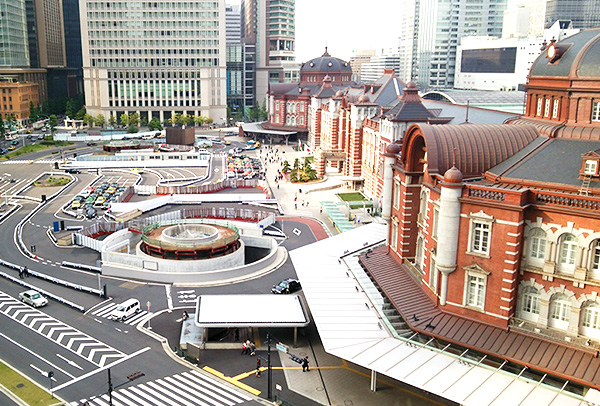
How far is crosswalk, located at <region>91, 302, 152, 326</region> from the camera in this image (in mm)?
52969

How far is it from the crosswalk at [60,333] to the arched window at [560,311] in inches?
1247

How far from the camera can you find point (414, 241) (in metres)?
50.5

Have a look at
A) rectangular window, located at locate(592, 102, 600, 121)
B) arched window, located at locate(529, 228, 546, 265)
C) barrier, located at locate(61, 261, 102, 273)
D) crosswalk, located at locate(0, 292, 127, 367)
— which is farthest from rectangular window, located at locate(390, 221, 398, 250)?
barrier, located at locate(61, 261, 102, 273)

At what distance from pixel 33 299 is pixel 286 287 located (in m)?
24.3

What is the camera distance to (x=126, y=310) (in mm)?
53656

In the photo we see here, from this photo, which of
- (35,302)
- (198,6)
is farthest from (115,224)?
(198,6)

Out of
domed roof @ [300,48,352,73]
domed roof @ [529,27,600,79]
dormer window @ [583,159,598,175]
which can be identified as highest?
domed roof @ [300,48,352,73]

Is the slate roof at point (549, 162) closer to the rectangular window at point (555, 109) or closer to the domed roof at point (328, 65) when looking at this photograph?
the rectangular window at point (555, 109)

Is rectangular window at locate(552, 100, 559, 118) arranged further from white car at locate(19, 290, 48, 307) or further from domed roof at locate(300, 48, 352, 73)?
domed roof at locate(300, 48, 352, 73)

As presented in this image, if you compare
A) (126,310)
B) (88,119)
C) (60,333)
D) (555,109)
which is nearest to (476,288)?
(555,109)

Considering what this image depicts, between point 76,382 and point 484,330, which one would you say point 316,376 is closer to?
point 484,330

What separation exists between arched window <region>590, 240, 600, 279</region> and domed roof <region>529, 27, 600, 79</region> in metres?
13.0

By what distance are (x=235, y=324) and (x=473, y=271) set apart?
18.7 metres

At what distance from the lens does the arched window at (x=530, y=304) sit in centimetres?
3831
